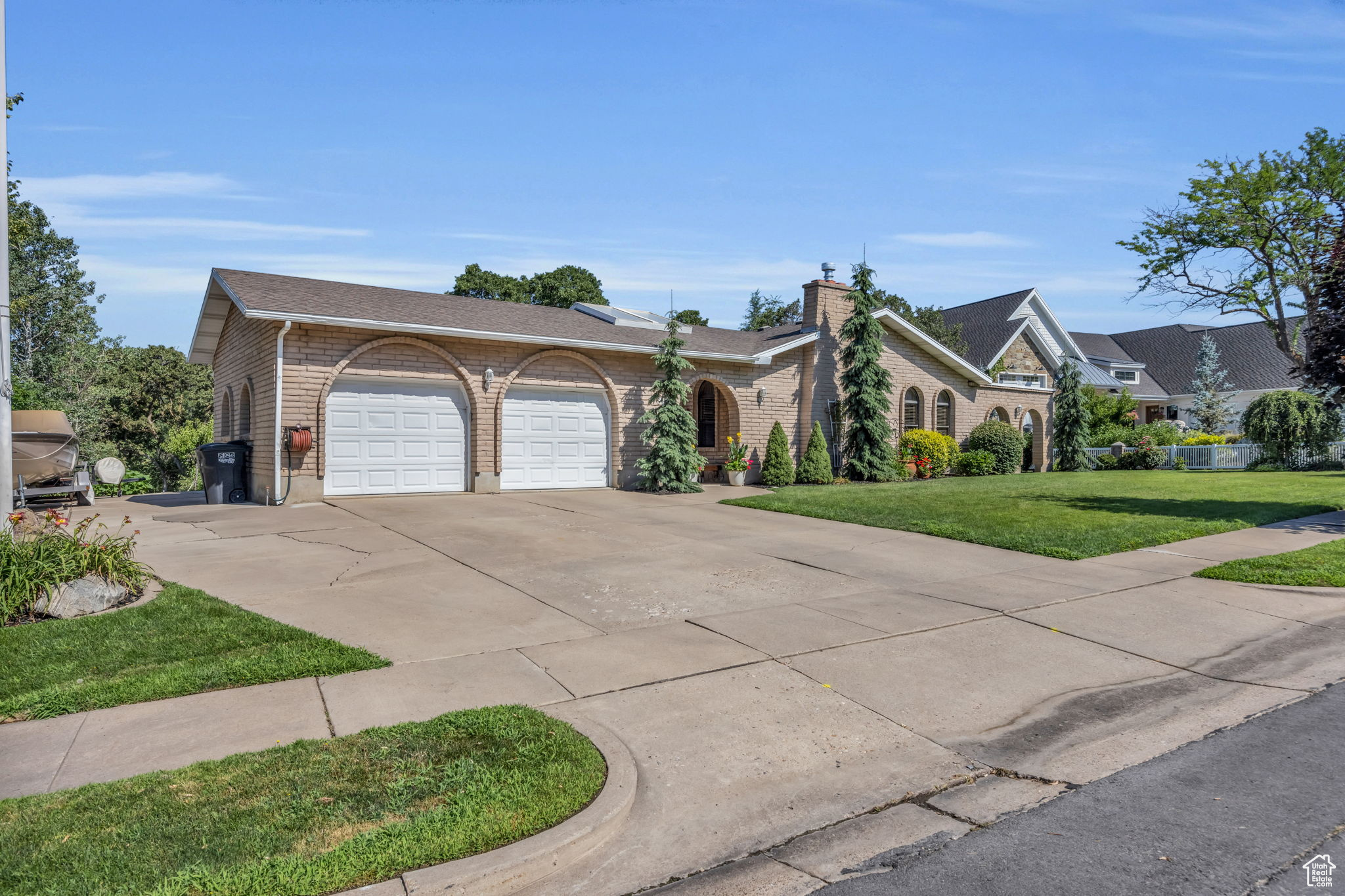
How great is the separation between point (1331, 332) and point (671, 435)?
11.8 meters

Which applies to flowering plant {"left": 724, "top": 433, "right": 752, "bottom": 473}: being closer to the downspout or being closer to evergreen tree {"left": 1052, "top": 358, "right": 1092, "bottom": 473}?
the downspout

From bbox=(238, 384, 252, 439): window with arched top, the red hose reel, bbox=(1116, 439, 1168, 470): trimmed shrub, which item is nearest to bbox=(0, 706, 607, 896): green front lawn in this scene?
the red hose reel

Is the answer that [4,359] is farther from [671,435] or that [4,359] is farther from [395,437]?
[671,435]

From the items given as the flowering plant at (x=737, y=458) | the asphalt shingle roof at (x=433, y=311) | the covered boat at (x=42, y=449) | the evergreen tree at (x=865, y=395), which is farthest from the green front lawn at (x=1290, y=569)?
the covered boat at (x=42, y=449)

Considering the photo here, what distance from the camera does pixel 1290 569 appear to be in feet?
27.4

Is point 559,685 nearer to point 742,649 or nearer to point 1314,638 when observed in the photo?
point 742,649

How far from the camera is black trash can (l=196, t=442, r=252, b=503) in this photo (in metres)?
14.2

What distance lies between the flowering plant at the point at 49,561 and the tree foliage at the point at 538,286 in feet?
131

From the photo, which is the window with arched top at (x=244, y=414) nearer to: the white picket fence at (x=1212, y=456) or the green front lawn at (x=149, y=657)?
the green front lawn at (x=149, y=657)

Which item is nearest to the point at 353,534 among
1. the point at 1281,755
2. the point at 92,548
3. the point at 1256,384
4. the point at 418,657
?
the point at 92,548

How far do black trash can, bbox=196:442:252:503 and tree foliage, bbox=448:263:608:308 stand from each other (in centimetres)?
3218

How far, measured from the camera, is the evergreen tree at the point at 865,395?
2042 centimetres

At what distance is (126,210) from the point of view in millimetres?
13227

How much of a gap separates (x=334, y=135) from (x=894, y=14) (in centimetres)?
875
